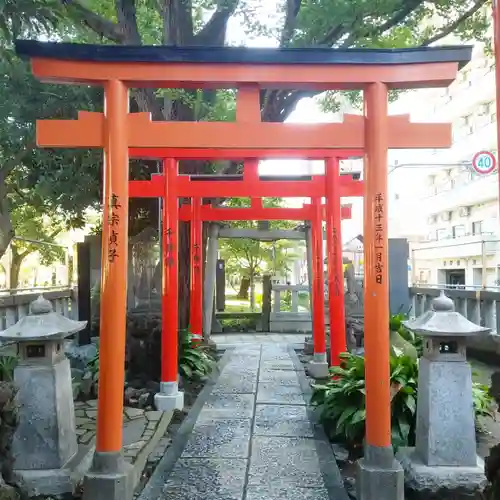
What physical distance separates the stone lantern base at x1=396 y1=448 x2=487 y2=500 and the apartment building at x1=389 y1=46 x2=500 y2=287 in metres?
16.8

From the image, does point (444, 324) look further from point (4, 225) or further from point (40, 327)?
point (4, 225)

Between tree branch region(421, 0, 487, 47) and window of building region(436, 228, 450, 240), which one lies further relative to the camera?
window of building region(436, 228, 450, 240)

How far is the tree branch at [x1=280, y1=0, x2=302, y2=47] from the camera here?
8.67m

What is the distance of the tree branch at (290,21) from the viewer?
28.5ft

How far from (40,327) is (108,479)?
4.78 ft

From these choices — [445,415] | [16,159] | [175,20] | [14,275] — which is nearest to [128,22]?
[175,20]

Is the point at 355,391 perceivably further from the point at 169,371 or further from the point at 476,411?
the point at 169,371

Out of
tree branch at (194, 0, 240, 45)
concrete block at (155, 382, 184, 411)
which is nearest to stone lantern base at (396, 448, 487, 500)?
concrete block at (155, 382, 184, 411)

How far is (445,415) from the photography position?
4.36m

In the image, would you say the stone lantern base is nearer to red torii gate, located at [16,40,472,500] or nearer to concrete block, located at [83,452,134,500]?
red torii gate, located at [16,40,472,500]

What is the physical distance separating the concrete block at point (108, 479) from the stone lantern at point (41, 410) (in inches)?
8.8

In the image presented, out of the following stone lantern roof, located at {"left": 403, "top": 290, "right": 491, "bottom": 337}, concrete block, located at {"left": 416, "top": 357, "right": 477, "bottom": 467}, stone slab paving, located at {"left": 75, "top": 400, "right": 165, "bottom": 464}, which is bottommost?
stone slab paving, located at {"left": 75, "top": 400, "right": 165, "bottom": 464}

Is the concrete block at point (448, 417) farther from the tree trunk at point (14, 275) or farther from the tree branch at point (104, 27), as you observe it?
the tree trunk at point (14, 275)

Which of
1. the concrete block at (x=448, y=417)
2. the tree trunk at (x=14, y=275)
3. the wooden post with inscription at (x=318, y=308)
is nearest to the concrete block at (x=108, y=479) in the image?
the concrete block at (x=448, y=417)
